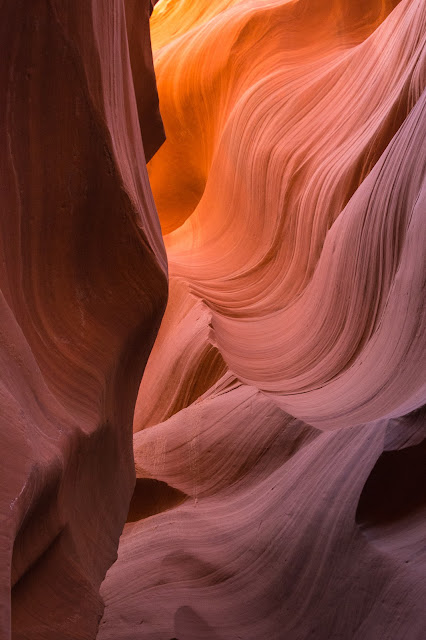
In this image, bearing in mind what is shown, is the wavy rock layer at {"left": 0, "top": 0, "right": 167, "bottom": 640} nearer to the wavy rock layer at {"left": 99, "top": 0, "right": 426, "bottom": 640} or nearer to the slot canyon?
the slot canyon

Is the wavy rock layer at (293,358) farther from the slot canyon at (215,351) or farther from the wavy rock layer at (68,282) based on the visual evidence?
the wavy rock layer at (68,282)

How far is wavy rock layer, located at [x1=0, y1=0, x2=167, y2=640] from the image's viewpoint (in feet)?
4.63

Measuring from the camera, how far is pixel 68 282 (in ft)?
5.56

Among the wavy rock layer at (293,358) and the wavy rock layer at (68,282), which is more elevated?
the wavy rock layer at (68,282)

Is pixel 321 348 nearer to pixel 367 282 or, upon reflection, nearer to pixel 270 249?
pixel 367 282

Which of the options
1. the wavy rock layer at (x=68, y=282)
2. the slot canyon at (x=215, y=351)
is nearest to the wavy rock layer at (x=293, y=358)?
the slot canyon at (x=215, y=351)

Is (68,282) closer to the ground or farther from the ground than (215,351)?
farther from the ground

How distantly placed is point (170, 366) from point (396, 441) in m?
1.36

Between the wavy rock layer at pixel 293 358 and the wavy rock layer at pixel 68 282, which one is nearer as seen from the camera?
the wavy rock layer at pixel 68 282

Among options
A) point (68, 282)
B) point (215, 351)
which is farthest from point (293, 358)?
point (68, 282)

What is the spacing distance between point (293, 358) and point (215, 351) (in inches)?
13.4

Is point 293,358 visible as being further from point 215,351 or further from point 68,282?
point 68,282

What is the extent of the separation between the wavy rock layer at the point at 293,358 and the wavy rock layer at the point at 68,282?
58cm

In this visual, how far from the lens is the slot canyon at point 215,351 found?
1.51 metres
